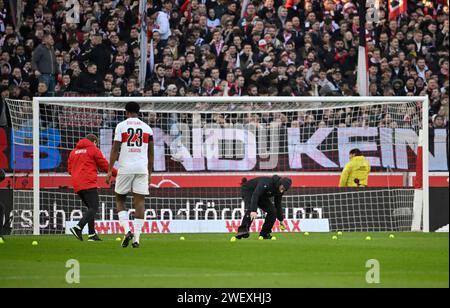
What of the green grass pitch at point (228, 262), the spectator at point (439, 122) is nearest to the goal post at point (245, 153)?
the spectator at point (439, 122)

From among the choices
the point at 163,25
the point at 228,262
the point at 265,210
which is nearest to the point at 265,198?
the point at 265,210

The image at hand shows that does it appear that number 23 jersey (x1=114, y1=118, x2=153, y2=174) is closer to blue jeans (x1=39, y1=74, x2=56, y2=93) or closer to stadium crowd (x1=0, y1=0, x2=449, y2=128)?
stadium crowd (x1=0, y1=0, x2=449, y2=128)

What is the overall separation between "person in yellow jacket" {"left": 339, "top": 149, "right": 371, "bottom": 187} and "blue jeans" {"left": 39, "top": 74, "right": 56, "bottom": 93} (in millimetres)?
6662

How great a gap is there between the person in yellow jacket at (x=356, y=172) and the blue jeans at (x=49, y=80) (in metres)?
6.66

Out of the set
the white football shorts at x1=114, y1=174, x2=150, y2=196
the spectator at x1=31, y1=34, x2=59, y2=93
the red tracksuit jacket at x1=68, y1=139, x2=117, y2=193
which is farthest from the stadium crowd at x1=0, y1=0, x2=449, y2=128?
the white football shorts at x1=114, y1=174, x2=150, y2=196

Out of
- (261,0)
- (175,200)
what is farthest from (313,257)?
(261,0)

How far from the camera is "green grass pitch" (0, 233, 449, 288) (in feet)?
40.7

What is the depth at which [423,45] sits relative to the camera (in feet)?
95.2

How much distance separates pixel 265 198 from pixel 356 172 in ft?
16.7

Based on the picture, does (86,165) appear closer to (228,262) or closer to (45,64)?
(228,262)

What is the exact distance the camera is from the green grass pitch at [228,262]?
1241cm

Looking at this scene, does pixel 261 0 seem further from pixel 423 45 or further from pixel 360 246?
pixel 360 246

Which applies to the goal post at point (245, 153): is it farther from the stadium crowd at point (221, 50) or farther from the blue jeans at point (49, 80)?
the blue jeans at point (49, 80)

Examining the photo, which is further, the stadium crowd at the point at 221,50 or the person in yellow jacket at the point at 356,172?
the stadium crowd at the point at 221,50
